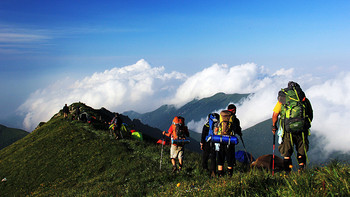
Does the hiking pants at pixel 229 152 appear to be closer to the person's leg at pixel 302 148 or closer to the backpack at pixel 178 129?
the person's leg at pixel 302 148

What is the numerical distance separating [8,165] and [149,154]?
18.2 m

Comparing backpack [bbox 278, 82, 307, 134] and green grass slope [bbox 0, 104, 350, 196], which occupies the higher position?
backpack [bbox 278, 82, 307, 134]

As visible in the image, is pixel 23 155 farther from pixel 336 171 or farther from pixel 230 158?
pixel 336 171

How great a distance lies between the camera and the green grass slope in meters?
5.20

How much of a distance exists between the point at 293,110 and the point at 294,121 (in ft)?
1.21

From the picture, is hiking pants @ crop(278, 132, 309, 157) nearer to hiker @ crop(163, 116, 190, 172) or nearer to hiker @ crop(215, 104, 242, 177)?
hiker @ crop(215, 104, 242, 177)

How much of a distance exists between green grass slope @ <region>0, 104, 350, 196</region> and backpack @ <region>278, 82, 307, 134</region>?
67.2 inches

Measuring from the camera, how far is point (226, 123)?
30.2 ft

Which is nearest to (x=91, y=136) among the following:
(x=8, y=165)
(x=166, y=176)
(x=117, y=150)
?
(x=117, y=150)

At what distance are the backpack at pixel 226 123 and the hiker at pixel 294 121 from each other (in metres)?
1.68

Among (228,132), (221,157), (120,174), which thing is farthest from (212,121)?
(120,174)

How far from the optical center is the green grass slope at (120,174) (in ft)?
17.1

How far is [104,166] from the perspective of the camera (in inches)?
717

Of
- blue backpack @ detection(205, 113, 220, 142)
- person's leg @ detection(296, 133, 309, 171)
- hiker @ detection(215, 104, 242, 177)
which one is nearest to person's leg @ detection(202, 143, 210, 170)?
blue backpack @ detection(205, 113, 220, 142)
